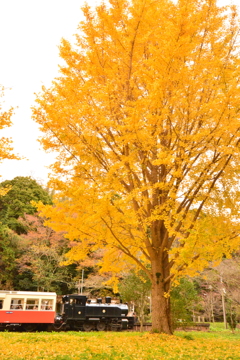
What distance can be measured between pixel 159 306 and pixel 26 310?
9181mm

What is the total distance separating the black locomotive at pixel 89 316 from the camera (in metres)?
15.6

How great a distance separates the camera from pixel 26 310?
1349 centimetres

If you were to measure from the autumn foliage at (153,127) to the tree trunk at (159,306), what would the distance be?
0.02 m

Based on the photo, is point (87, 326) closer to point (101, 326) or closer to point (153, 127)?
point (101, 326)

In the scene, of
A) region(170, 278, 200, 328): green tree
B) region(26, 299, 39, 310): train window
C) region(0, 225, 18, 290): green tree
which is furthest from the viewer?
region(0, 225, 18, 290): green tree

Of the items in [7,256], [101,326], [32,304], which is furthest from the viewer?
[7,256]

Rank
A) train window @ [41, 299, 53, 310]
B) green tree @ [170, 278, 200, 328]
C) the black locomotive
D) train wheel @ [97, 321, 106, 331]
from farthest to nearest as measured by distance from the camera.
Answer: train wheel @ [97, 321, 106, 331] → the black locomotive → train window @ [41, 299, 53, 310] → green tree @ [170, 278, 200, 328]

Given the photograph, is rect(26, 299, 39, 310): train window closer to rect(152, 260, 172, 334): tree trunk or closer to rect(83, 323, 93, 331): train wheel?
rect(83, 323, 93, 331): train wheel

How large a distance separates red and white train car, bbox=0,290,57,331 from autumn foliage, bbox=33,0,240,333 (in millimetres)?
8199

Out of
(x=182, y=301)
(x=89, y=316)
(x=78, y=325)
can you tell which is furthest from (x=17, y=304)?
(x=182, y=301)

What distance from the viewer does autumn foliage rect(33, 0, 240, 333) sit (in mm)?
5543

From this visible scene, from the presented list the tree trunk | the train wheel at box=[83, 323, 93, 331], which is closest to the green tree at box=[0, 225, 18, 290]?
the train wheel at box=[83, 323, 93, 331]

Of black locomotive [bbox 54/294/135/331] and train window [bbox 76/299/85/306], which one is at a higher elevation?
train window [bbox 76/299/85/306]

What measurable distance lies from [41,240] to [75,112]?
53.8ft
